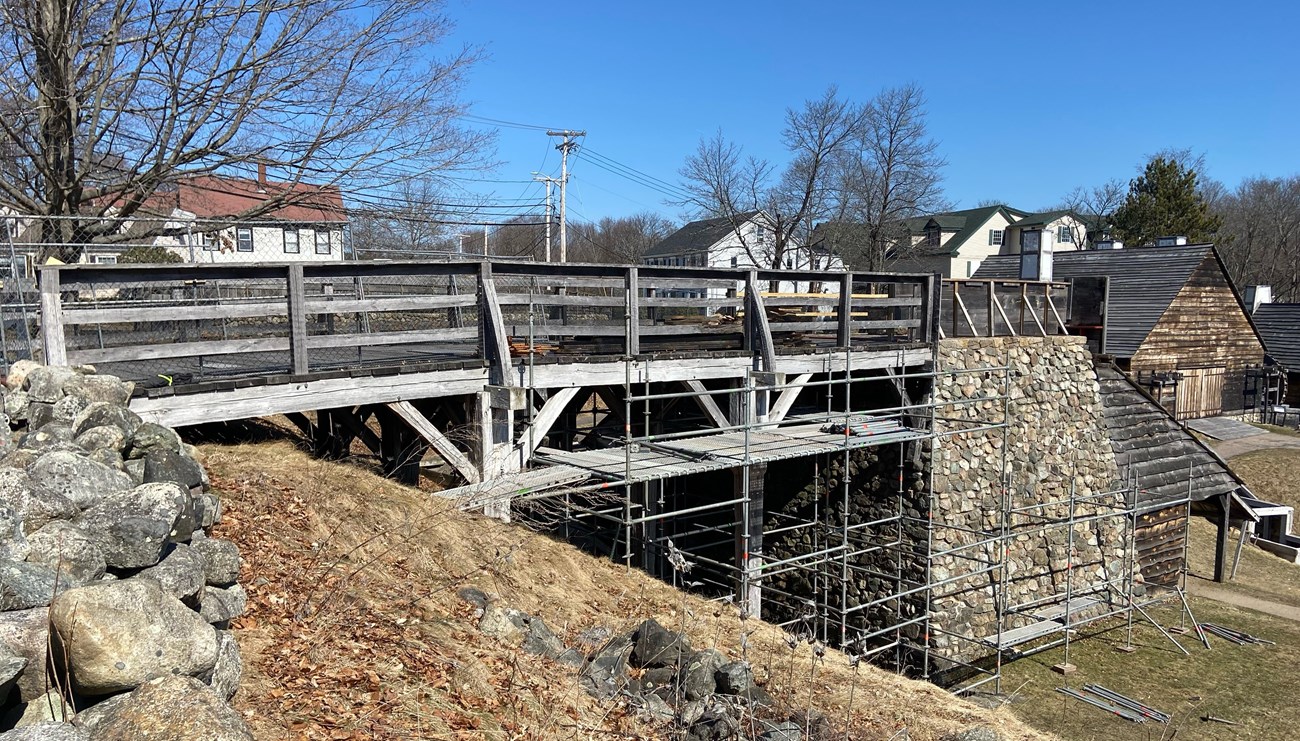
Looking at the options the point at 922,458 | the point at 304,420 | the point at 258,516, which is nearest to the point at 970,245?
the point at 922,458

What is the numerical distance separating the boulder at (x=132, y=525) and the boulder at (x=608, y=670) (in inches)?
113

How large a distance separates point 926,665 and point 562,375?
22.6 feet

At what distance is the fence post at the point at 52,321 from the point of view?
21.9 ft

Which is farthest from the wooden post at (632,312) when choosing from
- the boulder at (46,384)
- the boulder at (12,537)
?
the boulder at (12,537)

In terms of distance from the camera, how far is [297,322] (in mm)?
7828

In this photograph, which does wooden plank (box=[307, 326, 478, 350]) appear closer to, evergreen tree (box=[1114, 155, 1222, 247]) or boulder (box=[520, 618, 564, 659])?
boulder (box=[520, 618, 564, 659])

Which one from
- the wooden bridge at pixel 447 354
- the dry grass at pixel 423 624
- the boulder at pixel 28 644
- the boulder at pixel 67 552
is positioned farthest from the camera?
the wooden bridge at pixel 447 354

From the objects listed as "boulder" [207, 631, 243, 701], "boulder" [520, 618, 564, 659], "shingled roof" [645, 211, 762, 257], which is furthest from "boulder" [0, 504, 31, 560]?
"shingled roof" [645, 211, 762, 257]

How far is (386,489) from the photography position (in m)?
8.28

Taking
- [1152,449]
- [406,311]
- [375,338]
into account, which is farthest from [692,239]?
[375,338]

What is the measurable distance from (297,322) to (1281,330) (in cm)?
4046

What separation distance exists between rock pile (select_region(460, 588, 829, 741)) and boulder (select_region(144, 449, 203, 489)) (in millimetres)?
2132

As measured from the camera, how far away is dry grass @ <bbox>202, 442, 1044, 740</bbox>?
488cm

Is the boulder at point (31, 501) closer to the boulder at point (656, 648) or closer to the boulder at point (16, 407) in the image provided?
the boulder at point (16, 407)
